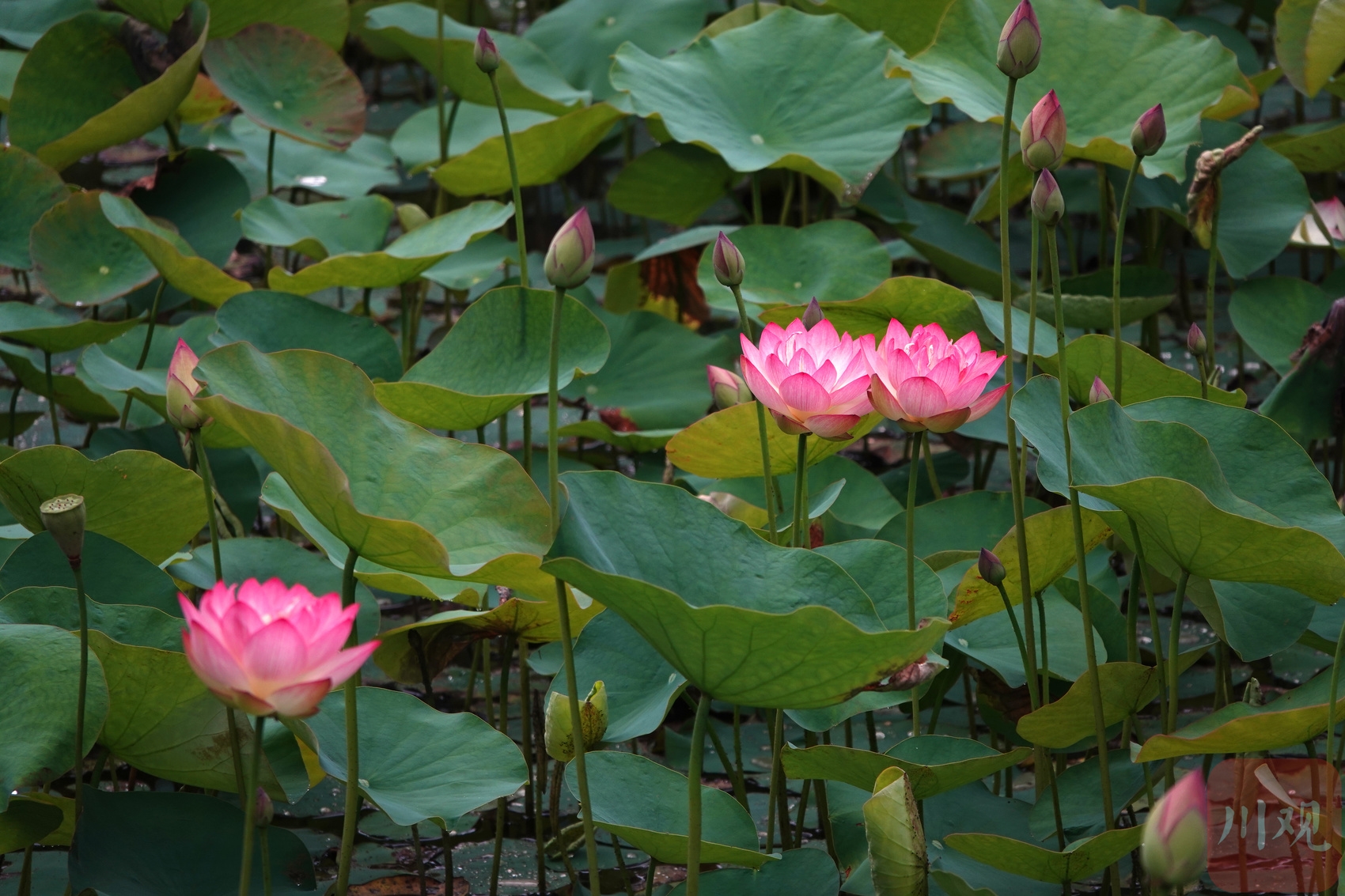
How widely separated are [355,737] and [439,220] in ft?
3.74

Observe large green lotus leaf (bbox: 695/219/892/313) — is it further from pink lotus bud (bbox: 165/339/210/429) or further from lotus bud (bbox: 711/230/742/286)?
pink lotus bud (bbox: 165/339/210/429)

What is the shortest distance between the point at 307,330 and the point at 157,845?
0.80m

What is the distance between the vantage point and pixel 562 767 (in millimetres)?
1188

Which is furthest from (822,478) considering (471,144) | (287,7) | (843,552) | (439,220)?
(287,7)

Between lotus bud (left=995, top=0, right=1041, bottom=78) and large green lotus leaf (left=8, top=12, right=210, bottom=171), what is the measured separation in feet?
4.80

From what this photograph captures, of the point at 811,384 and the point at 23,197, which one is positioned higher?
the point at 811,384

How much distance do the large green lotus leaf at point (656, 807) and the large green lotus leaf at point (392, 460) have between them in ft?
0.72

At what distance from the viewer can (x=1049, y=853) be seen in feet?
3.33

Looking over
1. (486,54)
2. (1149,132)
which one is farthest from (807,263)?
(1149,132)

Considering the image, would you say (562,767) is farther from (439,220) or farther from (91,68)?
(91,68)

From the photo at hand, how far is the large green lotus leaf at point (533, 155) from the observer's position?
6.61 ft

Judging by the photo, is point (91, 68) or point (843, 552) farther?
point (91, 68)

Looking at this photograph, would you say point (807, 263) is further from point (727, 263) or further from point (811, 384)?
point (811, 384)

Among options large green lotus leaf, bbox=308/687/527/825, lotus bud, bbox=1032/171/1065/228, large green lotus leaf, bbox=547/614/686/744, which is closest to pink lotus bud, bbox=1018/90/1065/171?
lotus bud, bbox=1032/171/1065/228
